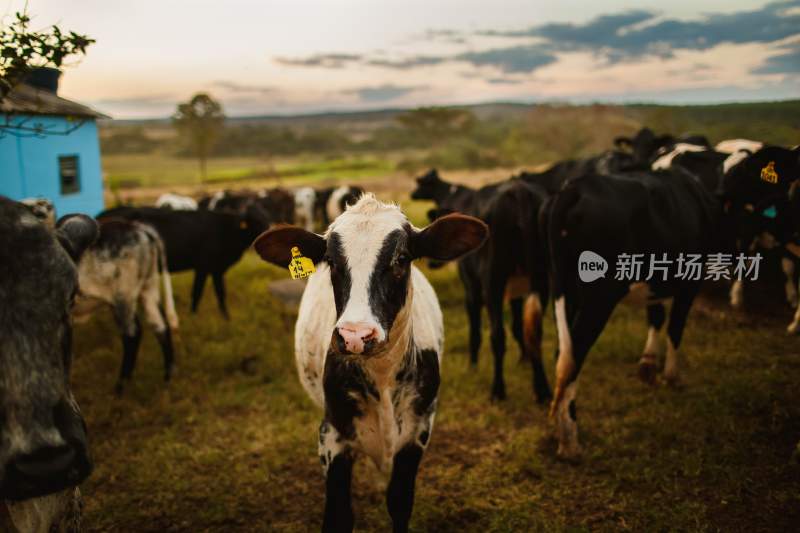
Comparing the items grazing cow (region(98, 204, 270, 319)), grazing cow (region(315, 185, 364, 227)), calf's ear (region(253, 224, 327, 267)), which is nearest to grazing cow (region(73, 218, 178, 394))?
grazing cow (region(98, 204, 270, 319))

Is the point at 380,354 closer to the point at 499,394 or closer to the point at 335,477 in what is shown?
the point at 335,477

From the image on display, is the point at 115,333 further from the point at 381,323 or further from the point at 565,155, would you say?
the point at 565,155

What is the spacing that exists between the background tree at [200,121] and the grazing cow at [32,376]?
136 ft

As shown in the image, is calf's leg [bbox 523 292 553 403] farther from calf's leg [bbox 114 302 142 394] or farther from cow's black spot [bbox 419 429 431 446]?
calf's leg [bbox 114 302 142 394]

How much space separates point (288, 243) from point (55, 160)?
1299 centimetres

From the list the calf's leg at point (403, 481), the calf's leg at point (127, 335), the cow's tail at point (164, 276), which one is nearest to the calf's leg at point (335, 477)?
the calf's leg at point (403, 481)

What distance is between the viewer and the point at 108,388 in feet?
20.7

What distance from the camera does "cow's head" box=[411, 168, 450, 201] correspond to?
30.2 ft

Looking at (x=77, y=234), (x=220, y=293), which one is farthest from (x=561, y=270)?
(x=220, y=293)

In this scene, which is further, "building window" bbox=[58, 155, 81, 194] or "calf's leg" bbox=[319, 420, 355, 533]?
"building window" bbox=[58, 155, 81, 194]

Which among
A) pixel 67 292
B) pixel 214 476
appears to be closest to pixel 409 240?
pixel 67 292

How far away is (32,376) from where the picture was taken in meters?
1.92

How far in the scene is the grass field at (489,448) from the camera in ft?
12.6
